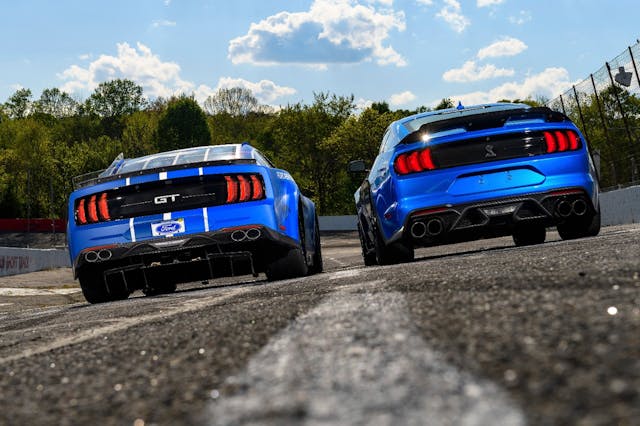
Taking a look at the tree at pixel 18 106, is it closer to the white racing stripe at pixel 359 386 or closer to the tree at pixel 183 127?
the tree at pixel 183 127

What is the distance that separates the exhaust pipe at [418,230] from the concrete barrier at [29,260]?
90.4 feet

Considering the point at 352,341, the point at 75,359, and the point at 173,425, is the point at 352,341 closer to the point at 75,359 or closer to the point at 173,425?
the point at 173,425

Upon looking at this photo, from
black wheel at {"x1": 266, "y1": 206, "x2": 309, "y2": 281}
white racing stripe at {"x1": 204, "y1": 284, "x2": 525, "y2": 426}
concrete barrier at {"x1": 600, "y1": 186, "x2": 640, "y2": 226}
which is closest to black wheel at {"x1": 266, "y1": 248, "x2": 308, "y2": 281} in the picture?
black wheel at {"x1": 266, "y1": 206, "x2": 309, "y2": 281}

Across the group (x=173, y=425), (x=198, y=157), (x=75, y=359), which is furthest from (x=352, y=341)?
(x=198, y=157)

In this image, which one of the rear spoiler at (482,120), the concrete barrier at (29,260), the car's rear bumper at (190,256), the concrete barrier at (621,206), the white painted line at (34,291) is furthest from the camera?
the concrete barrier at (29,260)

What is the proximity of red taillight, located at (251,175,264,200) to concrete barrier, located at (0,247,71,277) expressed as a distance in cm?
2717

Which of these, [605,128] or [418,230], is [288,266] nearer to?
[418,230]

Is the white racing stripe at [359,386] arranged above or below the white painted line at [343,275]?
above

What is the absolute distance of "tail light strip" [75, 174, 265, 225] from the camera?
23.9 ft

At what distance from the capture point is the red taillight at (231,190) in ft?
23.9

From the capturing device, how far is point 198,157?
786 cm

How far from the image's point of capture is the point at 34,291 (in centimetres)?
1891

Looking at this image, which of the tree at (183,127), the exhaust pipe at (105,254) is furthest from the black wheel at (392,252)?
the tree at (183,127)

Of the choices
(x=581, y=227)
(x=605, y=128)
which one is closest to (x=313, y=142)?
Answer: (x=605, y=128)
